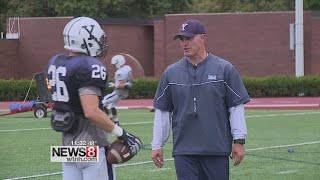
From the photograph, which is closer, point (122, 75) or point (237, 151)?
point (237, 151)

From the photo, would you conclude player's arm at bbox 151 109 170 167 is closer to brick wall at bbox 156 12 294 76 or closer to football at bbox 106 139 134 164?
football at bbox 106 139 134 164

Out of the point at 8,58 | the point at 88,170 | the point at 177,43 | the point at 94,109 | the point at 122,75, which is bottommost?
the point at 88,170

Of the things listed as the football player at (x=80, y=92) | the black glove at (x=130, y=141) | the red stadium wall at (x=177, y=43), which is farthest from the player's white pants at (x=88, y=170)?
the red stadium wall at (x=177, y=43)

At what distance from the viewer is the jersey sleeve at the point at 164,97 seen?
6.84 metres

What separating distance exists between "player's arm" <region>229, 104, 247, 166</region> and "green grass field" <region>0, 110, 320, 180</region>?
4.47 metres

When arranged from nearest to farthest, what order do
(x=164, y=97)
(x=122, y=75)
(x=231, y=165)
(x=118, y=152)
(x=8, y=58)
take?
(x=118, y=152)
(x=164, y=97)
(x=231, y=165)
(x=122, y=75)
(x=8, y=58)

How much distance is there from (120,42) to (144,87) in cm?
752

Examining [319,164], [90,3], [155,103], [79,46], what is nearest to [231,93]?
[155,103]

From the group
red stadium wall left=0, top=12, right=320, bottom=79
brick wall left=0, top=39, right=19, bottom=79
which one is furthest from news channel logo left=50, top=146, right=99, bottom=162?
brick wall left=0, top=39, right=19, bottom=79

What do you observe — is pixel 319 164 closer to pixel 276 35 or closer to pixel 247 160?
pixel 247 160

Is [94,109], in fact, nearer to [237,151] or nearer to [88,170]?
[88,170]

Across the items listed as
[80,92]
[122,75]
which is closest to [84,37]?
[80,92]

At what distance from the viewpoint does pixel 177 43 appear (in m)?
41.1

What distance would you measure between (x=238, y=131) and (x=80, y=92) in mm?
1505
